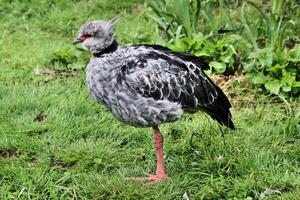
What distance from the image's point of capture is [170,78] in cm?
400

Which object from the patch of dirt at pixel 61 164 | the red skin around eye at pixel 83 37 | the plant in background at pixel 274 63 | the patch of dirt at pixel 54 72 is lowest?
the patch of dirt at pixel 61 164

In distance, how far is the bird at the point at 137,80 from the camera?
3.88 meters

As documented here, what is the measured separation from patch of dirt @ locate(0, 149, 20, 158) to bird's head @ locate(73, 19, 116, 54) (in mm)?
1129

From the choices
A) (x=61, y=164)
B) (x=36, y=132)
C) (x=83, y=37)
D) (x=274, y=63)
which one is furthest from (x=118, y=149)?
(x=274, y=63)

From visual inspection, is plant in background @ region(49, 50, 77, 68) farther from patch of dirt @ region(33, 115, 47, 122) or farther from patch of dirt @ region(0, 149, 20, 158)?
patch of dirt @ region(0, 149, 20, 158)

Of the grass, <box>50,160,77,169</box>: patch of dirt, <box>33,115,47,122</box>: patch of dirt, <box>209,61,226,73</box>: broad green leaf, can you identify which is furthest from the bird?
<box>209,61,226,73</box>: broad green leaf

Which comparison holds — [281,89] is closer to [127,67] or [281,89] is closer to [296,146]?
[296,146]

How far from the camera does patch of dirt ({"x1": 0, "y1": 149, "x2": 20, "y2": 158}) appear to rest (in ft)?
14.9

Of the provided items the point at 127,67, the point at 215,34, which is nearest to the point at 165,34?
the point at 215,34

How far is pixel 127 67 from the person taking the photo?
392 centimetres

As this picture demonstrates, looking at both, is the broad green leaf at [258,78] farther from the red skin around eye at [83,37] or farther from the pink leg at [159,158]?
the red skin around eye at [83,37]

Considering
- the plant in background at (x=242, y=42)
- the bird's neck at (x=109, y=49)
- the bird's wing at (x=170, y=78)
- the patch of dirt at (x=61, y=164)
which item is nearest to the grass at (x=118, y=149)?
the patch of dirt at (x=61, y=164)

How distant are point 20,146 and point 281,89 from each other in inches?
95.7

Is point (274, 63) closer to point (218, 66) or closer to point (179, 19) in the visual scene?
point (218, 66)
